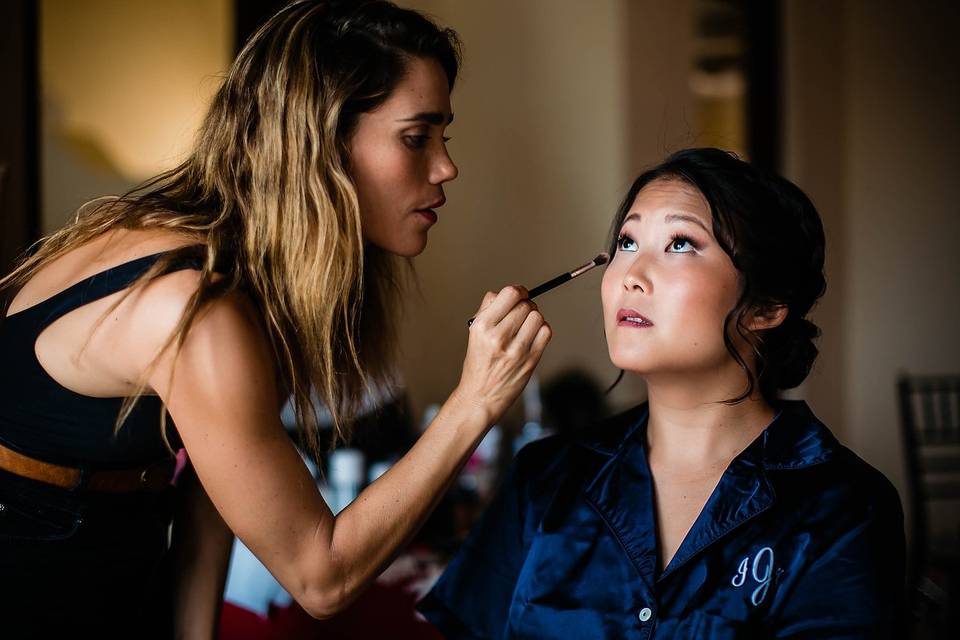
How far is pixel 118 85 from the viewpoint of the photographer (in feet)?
8.12

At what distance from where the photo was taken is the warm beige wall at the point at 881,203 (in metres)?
4.40

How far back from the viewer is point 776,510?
45.7 inches

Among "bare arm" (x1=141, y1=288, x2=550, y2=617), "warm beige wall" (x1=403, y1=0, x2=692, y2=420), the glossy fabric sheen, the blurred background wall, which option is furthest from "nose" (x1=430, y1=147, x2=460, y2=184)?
"warm beige wall" (x1=403, y1=0, x2=692, y2=420)

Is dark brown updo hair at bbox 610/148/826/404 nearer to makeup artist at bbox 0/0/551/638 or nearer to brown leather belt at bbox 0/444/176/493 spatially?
makeup artist at bbox 0/0/551/638

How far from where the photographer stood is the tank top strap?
1.08 meters

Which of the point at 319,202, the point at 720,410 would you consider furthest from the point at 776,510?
the point at 319,202

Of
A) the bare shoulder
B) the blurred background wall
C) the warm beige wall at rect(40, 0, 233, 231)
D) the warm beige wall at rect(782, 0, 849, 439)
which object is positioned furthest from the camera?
the warm beige wall at rect(782, 0, 849, 439)

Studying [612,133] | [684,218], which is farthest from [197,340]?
[612,133]

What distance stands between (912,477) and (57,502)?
9.36 ft

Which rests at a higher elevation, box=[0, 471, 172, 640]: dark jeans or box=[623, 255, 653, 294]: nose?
box=[623, 255, 653, 294]: nose

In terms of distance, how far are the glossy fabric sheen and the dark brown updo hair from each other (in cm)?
8

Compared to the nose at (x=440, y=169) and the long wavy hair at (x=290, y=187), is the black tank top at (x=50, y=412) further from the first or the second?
the nose at (x=440, y=169)

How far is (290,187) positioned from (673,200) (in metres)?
0.51

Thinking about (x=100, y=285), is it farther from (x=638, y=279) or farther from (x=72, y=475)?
(x=638, y=279)
